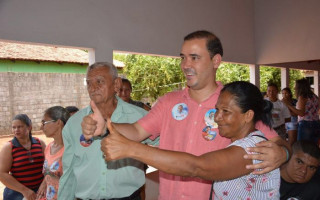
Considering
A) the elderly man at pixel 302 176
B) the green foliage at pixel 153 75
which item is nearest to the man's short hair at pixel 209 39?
the elderly man at pixel 302 176

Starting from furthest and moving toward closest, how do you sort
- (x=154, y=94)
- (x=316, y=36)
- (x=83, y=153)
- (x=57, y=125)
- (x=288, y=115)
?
(x=154, y=94)
(x=316, y=36)
(x=288, y=115)
(x=57, y=125)
(x=83, y=153)

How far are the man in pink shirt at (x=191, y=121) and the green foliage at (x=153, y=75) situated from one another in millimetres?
11861

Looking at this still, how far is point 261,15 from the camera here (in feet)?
25.2

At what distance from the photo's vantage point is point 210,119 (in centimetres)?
164

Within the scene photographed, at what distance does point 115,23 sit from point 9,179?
7.89ft

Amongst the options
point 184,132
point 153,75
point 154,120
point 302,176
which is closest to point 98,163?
point 154,120

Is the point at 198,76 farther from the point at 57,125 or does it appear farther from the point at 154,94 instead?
the point at 154,94

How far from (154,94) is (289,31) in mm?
7564

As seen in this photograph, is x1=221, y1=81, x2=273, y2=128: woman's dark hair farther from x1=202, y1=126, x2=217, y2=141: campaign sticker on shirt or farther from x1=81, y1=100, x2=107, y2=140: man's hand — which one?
x1=81, y1=100, x2=107, y2=140: man's hand

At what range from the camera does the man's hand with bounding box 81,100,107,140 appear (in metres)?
1.46

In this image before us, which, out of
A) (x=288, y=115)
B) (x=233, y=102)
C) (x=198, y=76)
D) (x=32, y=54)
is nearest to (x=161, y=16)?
(x=288, y=115)

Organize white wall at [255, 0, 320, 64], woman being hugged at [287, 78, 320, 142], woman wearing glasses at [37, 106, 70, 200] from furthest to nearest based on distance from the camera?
white wall at [255, 0, 320, 64] → woman being hugged at [287, 78, 320, 142] → woman wearing glasses at [37, 106, 70, 200]

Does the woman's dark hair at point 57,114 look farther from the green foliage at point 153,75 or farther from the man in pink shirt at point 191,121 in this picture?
the green foliage at point 153,75

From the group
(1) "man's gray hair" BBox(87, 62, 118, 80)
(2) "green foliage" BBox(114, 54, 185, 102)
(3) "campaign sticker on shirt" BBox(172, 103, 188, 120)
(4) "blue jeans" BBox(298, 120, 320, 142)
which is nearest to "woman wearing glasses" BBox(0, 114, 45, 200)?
(1) "man's gray hair" BBox(87, 62, 118, 80)
